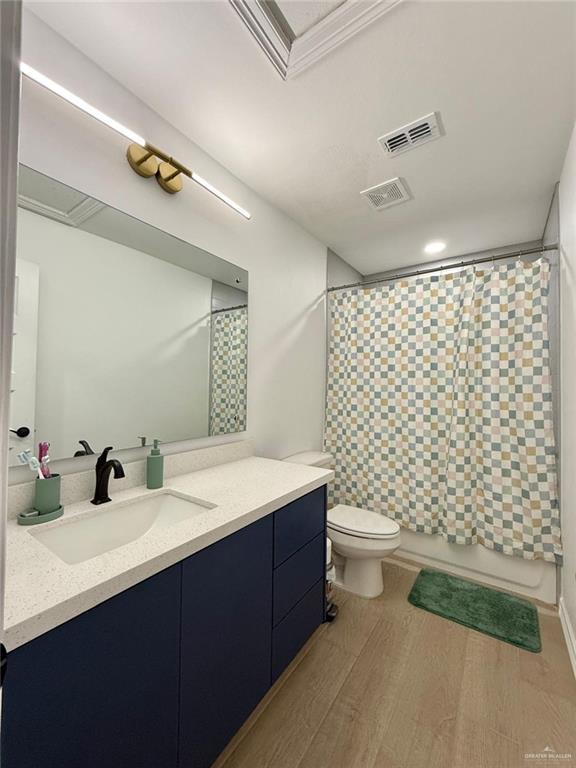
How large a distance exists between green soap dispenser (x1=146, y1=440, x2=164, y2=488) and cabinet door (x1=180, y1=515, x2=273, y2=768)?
18.0 inches

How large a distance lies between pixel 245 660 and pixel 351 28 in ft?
7.10

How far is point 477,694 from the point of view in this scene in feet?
4.42

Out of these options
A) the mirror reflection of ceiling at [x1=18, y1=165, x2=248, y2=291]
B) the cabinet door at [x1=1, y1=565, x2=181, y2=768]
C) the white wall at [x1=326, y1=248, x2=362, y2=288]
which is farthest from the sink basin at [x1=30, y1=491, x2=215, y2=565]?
the white wall at [x1=326, y1=248, x2=362, y2=288]

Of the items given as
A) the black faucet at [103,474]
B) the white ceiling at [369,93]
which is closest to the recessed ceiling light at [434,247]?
the white ceiling at [369,93]

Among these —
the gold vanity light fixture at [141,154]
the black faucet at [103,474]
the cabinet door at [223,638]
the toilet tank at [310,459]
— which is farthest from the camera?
the toilet tank at [310,459]

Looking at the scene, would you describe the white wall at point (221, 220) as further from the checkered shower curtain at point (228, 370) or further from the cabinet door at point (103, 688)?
the cabinet door at point (103, 688)

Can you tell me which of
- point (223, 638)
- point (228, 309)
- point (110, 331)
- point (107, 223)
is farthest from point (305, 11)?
point (223, 638)

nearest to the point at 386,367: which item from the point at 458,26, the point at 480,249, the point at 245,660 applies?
the point at 480,249

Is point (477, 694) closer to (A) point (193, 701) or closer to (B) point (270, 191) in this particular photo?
(A) point (193, 701)

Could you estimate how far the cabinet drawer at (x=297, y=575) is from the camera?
4.18 feet

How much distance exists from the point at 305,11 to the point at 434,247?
1.99 meters

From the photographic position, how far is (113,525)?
1142 mm

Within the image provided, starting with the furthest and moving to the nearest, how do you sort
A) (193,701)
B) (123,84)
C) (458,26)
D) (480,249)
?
(480,249)
(123,84)
(458,26)
(193,701)

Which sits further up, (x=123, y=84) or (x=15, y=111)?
(x=123, y=84)
